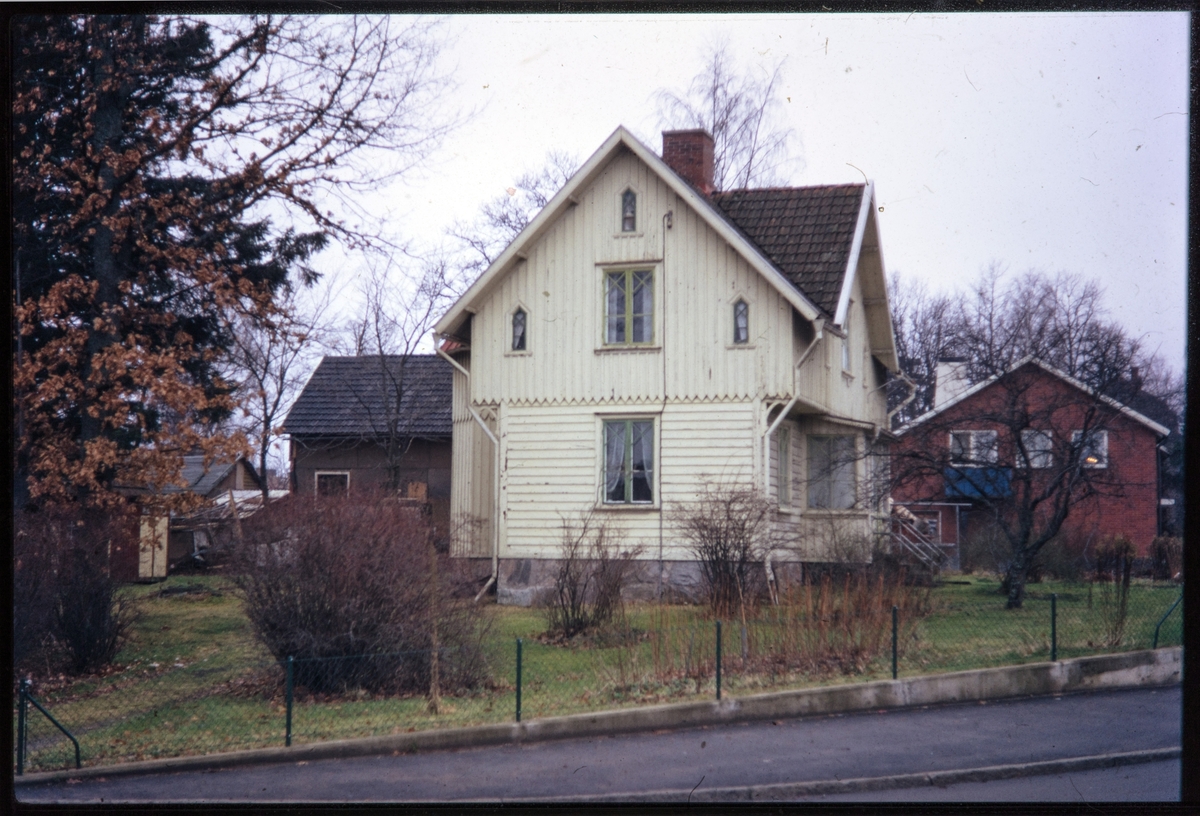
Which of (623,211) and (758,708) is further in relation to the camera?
(623,211)

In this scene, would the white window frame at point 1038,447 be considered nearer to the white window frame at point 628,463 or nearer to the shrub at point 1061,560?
the shrub at point 1061,560

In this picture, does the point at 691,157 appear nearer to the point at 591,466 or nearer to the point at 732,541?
the point at 591,466

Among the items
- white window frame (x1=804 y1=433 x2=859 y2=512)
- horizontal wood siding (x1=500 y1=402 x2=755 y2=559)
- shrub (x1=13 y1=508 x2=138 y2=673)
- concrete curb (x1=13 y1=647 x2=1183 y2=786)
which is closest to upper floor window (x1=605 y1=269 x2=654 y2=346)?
horizontal wood siding (x1=500 y1=402 x2=755 y2=559)

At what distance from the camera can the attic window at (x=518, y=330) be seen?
68.9 feet

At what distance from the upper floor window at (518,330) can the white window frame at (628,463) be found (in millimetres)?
2107

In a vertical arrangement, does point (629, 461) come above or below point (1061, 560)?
above

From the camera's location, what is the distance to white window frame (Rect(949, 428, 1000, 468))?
19.5m

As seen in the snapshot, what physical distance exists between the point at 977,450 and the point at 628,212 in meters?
7.75

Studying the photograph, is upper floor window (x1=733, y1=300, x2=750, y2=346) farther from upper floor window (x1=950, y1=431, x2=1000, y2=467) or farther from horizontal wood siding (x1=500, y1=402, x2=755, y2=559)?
upper floor window (x1=950, y1=431, x2=1000, y2=467)

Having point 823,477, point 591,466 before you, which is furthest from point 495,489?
point 823,477

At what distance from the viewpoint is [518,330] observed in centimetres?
2106

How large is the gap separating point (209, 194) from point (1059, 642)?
1370 centimetres

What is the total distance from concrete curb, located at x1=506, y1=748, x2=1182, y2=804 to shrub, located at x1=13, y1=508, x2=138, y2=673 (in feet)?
24.7

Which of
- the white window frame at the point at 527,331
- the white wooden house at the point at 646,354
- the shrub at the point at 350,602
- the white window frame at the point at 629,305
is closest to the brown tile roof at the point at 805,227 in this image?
the white wooden house at the point at 646,354
